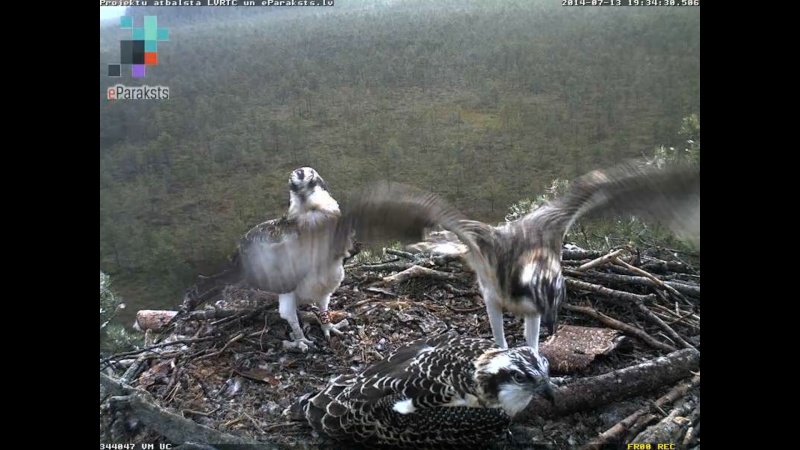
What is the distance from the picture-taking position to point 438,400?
1.75 m

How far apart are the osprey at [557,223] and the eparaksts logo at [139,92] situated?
1248 millimetres

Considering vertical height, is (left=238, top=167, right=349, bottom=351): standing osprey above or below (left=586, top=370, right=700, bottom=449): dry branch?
above

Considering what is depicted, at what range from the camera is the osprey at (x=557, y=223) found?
2.03 meters

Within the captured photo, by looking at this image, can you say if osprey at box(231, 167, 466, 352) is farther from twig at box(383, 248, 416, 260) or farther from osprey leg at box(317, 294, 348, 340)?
twig at box(383, 248, 416, 260)

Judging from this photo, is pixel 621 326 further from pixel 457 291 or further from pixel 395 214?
pixel 395 214

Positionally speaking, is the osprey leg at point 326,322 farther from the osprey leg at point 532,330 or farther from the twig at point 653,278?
the twig at point 653,278

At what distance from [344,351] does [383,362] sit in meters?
0.30

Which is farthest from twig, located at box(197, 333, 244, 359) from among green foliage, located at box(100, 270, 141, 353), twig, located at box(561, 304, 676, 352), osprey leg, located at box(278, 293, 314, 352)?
twig, located at box(561, 304, 676, 352)

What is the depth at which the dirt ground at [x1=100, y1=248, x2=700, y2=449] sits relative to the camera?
6.40ft

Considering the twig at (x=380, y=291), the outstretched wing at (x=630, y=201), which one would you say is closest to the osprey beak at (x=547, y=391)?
the outstretched wing at (x=630, y=201)

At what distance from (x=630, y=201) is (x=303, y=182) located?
1282mm

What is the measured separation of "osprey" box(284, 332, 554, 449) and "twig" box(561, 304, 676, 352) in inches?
25.2

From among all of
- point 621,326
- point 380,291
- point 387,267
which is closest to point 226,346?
point 380,291

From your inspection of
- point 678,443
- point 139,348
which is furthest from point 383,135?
point 678,443
